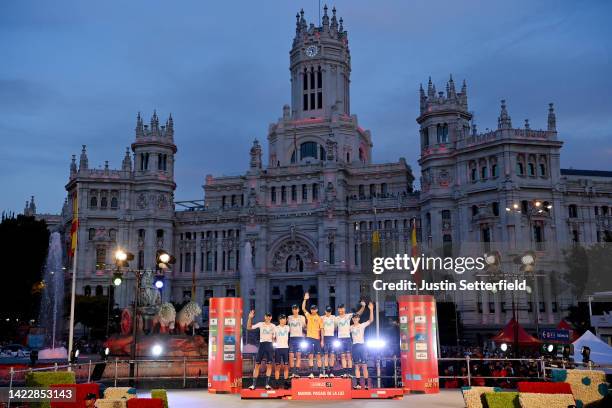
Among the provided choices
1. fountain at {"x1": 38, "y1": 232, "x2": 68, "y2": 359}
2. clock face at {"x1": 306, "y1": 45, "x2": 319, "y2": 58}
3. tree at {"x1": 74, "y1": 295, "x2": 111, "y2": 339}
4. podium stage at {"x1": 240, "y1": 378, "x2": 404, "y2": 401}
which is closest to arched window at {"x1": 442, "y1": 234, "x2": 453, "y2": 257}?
clock face at {"x1": 306, "y1": 45, "x2": 319, "y2": 58}

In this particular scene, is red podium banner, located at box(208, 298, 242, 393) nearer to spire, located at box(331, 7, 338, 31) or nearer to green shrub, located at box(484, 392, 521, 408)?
green shrub, located at box(484, 392, 521, 408)

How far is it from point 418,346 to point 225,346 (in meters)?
7.99

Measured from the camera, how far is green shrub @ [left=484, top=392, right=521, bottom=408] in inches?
694

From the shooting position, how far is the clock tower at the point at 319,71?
98938 mm

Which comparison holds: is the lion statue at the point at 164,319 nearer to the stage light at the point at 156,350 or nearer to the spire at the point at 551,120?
the stage light at the point at 156,350

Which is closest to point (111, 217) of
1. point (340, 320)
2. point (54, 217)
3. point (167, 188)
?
point (167, 188)

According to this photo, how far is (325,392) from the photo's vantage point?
2341cm

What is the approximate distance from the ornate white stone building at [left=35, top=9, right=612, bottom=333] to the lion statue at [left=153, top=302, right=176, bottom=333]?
3079cm

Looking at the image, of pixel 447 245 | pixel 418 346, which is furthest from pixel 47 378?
pixel 447 245

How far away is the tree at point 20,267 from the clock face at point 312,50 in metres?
54.5

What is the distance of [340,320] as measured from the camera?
84.1ft

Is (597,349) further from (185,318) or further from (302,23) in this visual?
(302,23)

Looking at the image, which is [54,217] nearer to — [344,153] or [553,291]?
[344,153]

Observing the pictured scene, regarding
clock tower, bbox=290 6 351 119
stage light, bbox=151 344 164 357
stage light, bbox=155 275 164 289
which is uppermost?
clock tower, bbox=290 6 351 119
